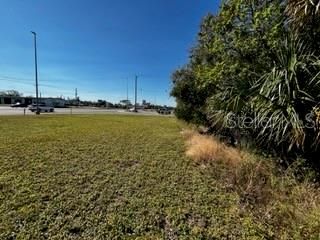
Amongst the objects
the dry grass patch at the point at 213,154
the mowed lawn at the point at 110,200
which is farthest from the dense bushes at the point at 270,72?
the mowed lawn at the point at 110,200

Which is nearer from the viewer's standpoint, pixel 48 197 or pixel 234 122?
pixel 48 197

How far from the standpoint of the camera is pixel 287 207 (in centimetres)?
414

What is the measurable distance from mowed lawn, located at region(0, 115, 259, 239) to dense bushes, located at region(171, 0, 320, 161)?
5.39 feet

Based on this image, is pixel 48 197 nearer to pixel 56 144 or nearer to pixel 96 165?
pixel 96 165

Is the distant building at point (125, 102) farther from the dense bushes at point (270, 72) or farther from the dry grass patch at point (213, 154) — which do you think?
the dry grass patch at point (213, 154)

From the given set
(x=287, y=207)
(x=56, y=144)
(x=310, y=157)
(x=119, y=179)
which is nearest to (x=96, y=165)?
(x=119, y=179)

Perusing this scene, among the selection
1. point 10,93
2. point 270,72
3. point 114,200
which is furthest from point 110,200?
point 10,93

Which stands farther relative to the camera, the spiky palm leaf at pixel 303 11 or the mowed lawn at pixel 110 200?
the spiky palm leaf at pixel 303 11

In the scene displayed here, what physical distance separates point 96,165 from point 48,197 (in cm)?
218

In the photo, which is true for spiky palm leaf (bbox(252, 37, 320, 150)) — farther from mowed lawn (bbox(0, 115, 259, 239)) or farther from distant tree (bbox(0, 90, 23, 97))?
distant tree (bbox(0, 90, 23, 97))

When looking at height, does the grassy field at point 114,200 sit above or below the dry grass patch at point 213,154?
below

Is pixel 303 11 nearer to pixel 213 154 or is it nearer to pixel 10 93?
pixel 213 154

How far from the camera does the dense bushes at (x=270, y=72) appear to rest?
490cm

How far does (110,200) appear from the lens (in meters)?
4.39
